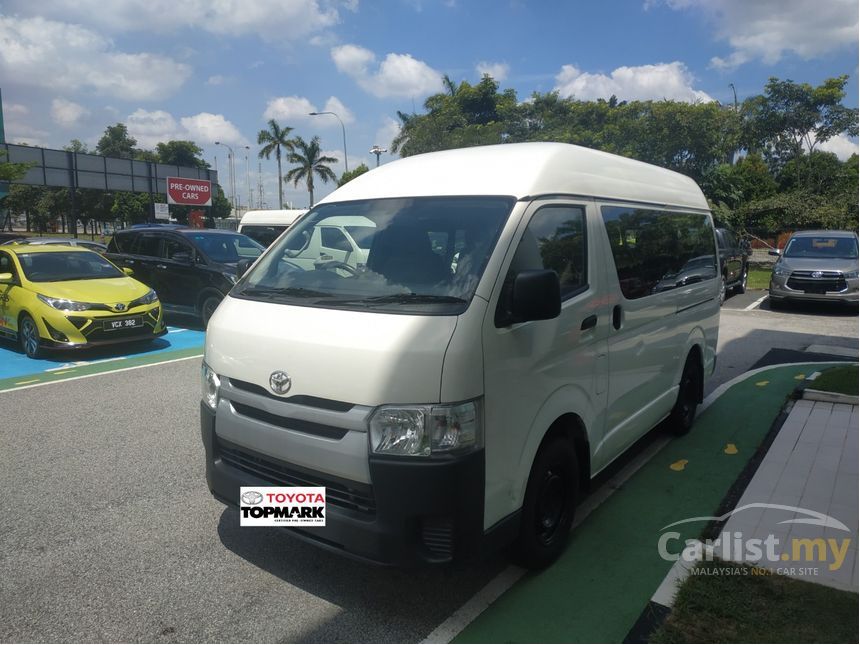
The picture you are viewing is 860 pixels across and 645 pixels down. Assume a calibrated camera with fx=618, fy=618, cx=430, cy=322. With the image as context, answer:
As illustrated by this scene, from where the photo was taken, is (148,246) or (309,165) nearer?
(148,246)

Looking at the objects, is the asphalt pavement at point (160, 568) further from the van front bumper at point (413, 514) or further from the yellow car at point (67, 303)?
the yellow car at point (67, 303)

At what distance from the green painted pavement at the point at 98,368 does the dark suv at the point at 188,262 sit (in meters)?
1.52

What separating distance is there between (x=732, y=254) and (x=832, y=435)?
36.1 feet

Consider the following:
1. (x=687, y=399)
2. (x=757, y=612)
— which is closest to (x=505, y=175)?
(x=757, y=612)

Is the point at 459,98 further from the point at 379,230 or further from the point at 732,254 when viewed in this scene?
the point at 379,230

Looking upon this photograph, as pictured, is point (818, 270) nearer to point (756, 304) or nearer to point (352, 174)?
point (756, 304)

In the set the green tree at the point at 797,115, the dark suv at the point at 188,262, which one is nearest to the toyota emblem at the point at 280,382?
the dark suv at the point at 188,262

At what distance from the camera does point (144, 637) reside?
9.45ft

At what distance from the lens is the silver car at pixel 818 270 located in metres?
12.7

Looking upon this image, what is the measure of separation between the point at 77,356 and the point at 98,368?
1.12 meters

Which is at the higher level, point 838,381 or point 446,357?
point 446,357

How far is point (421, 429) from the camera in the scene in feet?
8.68

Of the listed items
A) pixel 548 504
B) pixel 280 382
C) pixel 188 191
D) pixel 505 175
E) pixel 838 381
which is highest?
pixel 188 191

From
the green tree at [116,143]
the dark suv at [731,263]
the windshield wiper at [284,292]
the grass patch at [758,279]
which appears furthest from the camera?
the green tree at [116,143]
